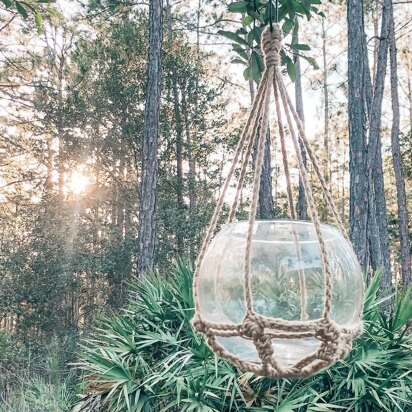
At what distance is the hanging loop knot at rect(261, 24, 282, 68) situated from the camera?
0.96m

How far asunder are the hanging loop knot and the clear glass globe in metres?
0.36

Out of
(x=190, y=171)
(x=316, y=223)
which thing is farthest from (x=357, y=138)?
(x=190, y=171)

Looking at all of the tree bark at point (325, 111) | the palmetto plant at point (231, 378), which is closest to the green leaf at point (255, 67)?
the palmetto plant at point (231, 378)

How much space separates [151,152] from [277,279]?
475 centimetres

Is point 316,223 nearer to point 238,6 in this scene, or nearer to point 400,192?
point 238,6

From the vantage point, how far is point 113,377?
8.84 feet

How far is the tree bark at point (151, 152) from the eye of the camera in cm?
552

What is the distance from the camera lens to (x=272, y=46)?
3.16 feet

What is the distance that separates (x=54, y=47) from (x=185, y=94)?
10.2 feet

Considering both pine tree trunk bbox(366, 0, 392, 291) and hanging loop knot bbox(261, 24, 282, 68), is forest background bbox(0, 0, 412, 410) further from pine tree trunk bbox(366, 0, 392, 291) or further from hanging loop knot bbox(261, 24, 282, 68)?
hanging loop knot bbox(261, 24, 282, 68)

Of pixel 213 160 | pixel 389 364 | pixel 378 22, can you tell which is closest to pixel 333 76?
pixel 378 22

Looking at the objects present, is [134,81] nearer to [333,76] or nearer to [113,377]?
[333,76]

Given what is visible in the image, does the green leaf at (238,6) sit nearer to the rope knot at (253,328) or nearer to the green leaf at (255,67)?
the green leaf at (255,67)

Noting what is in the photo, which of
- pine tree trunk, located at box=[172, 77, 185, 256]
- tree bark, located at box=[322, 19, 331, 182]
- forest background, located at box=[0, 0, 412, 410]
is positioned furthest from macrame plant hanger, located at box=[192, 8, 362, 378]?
tree bark, located at box=[322, 19, 331, 182]
